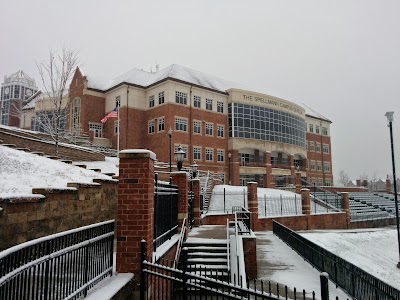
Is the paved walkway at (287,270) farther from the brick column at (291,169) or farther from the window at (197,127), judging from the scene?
the brick column at (291,169)

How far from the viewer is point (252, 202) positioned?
71.3ft

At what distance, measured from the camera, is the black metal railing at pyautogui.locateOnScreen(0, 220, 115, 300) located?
2900 mm

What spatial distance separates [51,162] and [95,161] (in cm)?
1163

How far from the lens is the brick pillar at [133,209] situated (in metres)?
5.54

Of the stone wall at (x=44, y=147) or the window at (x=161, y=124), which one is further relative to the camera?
the window at (x=161, y=124)

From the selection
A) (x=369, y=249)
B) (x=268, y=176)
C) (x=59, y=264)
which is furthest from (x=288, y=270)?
(x=268, y=176)

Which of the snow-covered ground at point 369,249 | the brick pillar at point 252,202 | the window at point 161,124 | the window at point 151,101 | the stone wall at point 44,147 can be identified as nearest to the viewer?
the stone wall at point 44,147

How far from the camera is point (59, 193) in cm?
845

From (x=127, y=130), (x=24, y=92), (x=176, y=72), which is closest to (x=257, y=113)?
(x=176, y=72)

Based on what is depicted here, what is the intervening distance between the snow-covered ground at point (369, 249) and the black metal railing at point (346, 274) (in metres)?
3.15

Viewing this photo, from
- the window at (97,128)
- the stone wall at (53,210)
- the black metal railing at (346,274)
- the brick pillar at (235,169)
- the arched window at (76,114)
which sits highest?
the arched window at (76,114)

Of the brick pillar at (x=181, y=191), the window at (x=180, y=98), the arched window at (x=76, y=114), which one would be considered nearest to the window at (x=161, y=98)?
the window at (x=180, y=98)

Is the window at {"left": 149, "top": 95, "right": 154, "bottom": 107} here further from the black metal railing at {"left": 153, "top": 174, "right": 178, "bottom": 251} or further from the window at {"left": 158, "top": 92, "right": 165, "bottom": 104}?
the black metal railing at {"left": 153, "top": 174, "right": 178, "bottom": 251}

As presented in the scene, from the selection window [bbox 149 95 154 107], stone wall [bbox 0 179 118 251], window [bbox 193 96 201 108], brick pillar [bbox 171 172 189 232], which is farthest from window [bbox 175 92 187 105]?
brick pillar [bbox 171 172 189 232]
